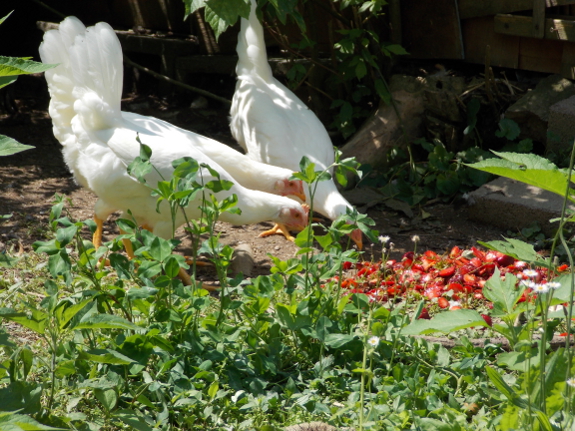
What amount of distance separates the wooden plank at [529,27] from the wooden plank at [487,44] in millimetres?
131

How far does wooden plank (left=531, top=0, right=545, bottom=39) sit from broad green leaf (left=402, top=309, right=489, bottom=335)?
3937mm

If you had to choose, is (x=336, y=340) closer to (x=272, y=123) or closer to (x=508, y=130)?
(x=272, y=123)

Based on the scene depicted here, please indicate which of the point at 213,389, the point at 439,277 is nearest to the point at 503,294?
the point at 213,389

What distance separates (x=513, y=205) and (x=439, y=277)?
1167mm

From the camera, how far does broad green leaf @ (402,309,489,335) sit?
1.58 m

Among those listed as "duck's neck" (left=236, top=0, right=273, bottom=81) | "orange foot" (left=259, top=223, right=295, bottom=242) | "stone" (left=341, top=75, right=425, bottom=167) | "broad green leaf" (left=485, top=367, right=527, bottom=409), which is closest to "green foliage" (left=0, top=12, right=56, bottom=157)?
"broad green leaf" (left=485, top=367, right=527, bottom=409)

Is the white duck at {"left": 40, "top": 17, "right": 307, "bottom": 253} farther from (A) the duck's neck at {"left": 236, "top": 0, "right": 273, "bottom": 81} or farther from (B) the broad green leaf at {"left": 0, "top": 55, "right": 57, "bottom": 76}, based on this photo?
(B) the broad green leaf at {"left": 0, "top": 55, "right": 57, "bottom": 76}

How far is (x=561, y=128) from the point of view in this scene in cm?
458

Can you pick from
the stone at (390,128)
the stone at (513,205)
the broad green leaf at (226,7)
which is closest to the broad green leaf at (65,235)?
the broad green leaf at (226,7)

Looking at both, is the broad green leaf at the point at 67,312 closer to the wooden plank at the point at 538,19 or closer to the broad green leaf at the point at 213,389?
the broad green leaf at the point at 213,389

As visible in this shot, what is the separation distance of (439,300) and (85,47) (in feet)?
8.06

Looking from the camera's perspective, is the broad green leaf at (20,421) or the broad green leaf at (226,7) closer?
the broad green leaf at (20,421)

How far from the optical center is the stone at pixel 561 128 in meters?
4.52

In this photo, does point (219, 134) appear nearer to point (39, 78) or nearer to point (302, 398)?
point (39, 78)
